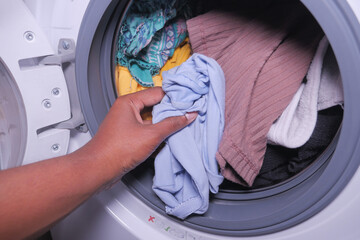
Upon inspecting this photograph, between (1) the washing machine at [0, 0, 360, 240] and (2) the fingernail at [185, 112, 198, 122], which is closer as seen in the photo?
(1) the washing machine at [0, 0, 360, 240]

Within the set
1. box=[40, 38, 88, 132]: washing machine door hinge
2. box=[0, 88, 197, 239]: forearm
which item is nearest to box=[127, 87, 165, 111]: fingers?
box=[0, 88, 197, 239]: forearm

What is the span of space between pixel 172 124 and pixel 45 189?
Answer: 0.80ft

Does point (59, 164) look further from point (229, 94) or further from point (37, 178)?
point (229, 94)

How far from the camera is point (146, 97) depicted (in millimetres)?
641

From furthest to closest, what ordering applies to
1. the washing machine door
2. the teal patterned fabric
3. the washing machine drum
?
the teal patterned fabric, the washing machine door, the washing machine drum

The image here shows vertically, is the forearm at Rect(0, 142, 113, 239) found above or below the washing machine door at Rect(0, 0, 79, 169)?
below

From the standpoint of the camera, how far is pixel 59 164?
51cm

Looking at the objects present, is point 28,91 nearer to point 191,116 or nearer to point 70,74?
point 70,74

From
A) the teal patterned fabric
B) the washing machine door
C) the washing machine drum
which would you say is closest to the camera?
the washing machine drum

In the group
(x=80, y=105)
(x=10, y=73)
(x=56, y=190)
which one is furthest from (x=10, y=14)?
(x=56, y=190)

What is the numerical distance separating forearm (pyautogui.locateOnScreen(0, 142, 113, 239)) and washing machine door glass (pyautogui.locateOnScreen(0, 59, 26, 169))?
0.44 feet

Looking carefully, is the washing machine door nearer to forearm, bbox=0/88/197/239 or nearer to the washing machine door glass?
the washing machine door glass

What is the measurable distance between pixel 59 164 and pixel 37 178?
4 centimetres

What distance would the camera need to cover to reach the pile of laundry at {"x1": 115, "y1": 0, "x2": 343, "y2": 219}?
577 mm
